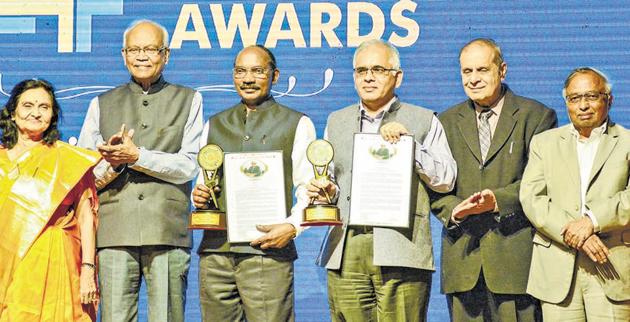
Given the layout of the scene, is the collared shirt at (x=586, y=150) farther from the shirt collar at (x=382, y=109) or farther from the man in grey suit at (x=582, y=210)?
the shirt collar at (x=382, y=109)

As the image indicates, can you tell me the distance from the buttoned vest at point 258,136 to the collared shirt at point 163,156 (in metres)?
0.10

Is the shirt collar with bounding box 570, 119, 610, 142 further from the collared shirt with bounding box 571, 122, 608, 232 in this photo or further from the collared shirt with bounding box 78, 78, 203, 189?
the collared shirt with bounding box 78, 78, 203, 189

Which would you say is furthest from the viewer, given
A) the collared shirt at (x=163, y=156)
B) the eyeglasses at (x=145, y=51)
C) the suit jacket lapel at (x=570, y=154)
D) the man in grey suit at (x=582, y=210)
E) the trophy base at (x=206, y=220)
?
the eyeglasses at (x=145, y=51)

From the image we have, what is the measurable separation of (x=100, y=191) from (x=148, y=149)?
0.84ft

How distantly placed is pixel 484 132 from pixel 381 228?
56cm

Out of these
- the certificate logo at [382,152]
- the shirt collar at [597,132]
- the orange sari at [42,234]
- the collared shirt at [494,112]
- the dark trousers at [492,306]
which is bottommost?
the dark trousers at [492,306]

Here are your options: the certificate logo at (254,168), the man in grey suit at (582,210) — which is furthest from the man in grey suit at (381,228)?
the man in grey suit at (582,210)

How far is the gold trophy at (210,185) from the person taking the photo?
4.72 meters

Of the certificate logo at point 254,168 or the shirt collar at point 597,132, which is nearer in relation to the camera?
the shirt collar at point 597,132

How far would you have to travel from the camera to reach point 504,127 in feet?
15.7

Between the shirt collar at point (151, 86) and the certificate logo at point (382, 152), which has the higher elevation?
the shirt collar at point (151, 86)

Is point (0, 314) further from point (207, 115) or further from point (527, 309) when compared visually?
point (527, 309)

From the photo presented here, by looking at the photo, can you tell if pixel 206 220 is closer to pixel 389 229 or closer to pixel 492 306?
pixel 389 229

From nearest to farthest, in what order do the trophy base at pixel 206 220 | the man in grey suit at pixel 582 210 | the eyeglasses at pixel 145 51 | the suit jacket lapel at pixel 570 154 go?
the man in grey suit at pixel 582 210, the suit jacket lapel at pixel 570 154, the trophy base at pixel 206 220, the eyeglasses at pixel 145 51
